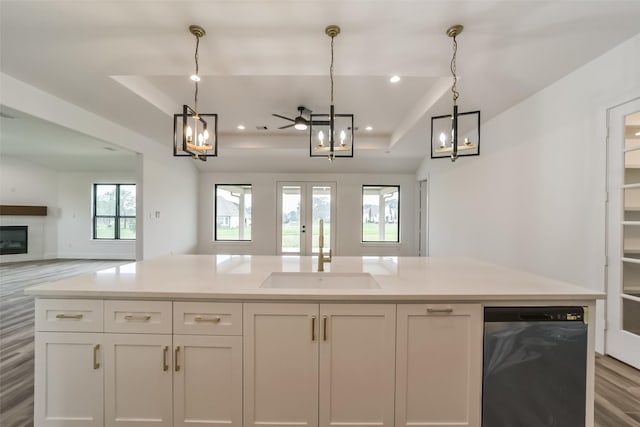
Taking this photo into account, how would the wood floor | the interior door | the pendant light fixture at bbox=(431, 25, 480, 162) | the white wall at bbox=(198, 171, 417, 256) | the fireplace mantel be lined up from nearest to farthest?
the wood floor → the pendant light fixture at bbox=(431, 25, 480, 162) → the interior door → the fireplace mantel → the white wall at bbox=(198, 171, 417, 256)

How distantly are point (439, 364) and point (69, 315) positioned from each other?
1.97m

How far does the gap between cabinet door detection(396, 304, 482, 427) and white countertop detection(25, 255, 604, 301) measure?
4.3 inches

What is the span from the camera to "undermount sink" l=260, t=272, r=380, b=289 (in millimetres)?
1734

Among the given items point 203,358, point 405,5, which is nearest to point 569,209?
point 405,5

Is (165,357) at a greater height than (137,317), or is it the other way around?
(137,317)

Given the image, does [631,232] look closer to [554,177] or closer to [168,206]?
[554,177]

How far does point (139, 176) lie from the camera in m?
4.47

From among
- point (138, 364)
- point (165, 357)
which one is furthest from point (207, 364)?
point (138, 364)

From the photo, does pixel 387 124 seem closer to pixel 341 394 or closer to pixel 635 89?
pixel 635 89

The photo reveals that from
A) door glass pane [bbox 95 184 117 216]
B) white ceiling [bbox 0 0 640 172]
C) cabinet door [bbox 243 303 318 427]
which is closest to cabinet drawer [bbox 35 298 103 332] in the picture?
cabinet door [bbox 243 303 318 427]

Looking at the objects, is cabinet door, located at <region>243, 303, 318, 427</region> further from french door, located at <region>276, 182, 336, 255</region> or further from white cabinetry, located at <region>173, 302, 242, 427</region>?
french door, located at <region>276, 182, 336, 255</region>

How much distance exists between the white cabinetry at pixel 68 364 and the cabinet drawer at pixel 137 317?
2.5 inches

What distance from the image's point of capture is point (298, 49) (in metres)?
2.14

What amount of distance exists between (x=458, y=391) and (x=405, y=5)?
2329mm
